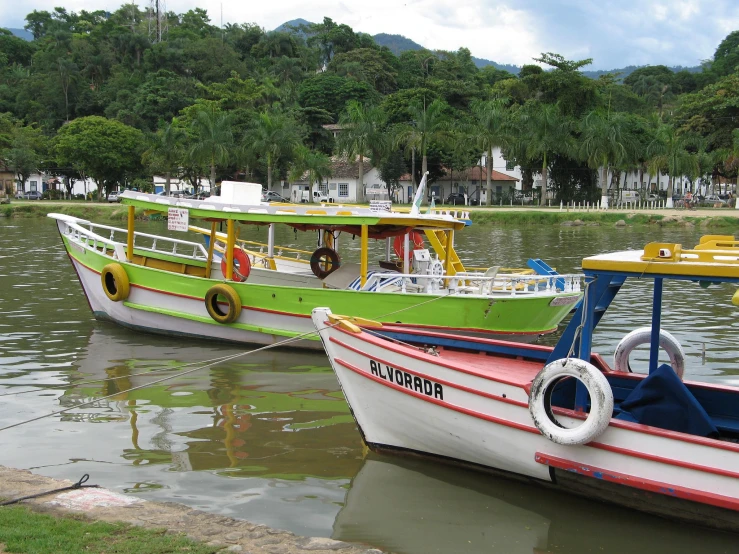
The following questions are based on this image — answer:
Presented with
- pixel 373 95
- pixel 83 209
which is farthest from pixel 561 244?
pixel 373 95

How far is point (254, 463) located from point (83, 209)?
57385 millimetres

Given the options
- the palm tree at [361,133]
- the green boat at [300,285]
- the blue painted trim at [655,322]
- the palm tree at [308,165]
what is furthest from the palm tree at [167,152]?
the blue painted trim at [655,322]

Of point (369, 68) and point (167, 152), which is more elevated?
point (369, 68)

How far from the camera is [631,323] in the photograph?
18.0 meters

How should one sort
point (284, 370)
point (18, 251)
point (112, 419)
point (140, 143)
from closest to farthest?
point (112, 419) < point (284, 370) < point (18, 251) < point (140, 143)

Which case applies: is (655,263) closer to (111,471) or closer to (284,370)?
(111,471)

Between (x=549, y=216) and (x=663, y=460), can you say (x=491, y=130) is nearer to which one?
(x=549, y=216)

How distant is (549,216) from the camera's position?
2124 inches

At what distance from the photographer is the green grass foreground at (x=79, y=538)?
6.00 m

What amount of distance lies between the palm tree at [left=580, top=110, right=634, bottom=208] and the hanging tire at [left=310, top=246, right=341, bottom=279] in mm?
47216

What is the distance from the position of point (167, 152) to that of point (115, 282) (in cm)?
5759

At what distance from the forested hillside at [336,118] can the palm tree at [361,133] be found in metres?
0.13

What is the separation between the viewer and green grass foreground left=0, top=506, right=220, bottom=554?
236 inches

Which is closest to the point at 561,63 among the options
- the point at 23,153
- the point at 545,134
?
the point at 545,134
